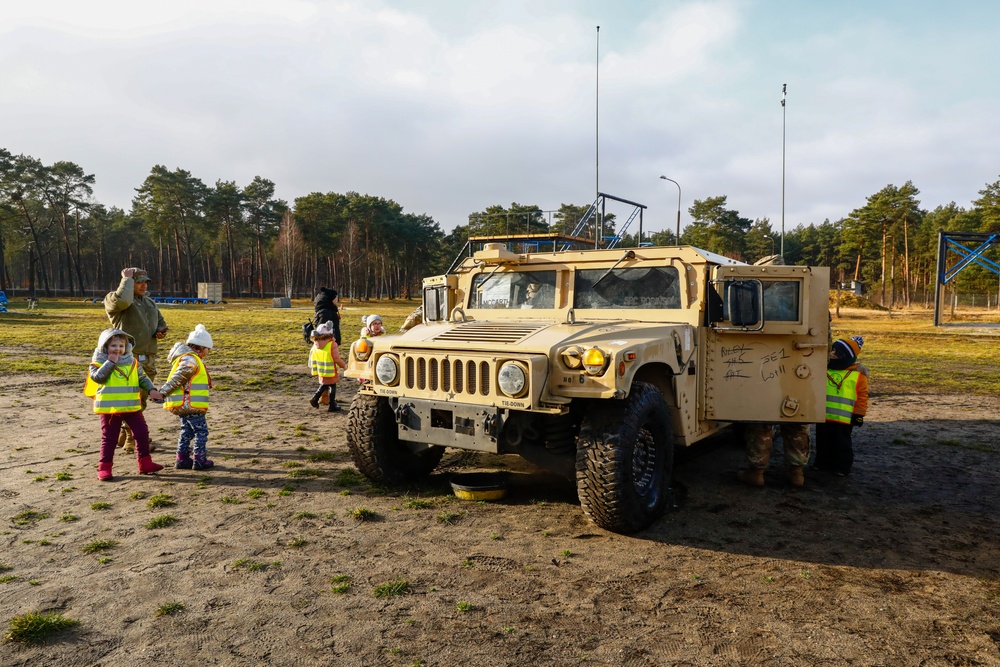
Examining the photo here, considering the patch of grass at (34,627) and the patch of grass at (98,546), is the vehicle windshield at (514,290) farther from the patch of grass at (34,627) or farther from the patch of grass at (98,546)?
the patch of grass at (34,627)

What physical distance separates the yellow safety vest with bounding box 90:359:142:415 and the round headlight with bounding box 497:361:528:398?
3541 millimetres

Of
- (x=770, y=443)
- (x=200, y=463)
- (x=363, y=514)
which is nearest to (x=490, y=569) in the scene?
(x=363, y=514)

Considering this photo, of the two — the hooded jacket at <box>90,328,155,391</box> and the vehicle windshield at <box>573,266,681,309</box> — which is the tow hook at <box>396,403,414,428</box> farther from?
the hooded jacket at <box>90,328,155,391</box>

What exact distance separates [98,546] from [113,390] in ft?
6.29

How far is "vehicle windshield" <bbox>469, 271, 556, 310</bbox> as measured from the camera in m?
6.29

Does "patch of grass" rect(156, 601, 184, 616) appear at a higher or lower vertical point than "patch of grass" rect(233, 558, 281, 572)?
higher

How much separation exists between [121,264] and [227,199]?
3323 centimetres

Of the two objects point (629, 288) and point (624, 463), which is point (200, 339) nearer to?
point (629, 288)

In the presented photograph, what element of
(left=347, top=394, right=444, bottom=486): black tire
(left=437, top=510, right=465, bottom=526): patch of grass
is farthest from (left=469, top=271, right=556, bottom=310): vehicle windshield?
(left=437, top=510, right=465, bottom=526): patch of grass

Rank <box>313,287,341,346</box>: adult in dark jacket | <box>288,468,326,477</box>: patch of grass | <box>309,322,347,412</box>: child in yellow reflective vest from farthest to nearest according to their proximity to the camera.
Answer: <box>313,287,341,346</box>: adult in dark jacket < <box>309,322,347,412</box>: child in yellow reflective vest < <box>288,468,326,477</box>: patch of grass

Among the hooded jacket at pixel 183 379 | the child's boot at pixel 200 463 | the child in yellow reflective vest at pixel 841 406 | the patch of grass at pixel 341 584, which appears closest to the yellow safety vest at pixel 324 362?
the hooded jacket at pixel 183 379

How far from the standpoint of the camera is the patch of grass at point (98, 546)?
4.34 m

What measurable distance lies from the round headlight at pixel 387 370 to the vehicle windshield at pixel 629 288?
1.84 meters

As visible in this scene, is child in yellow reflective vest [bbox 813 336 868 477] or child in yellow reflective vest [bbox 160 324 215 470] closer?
child in yellow reflective vest [bbox 160 324 215 470]
